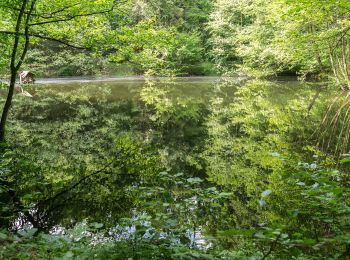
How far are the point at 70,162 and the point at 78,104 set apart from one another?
10.9 m

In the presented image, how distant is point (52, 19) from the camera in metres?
8.88

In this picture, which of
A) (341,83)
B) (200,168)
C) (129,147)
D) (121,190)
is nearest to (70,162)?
(129,147)

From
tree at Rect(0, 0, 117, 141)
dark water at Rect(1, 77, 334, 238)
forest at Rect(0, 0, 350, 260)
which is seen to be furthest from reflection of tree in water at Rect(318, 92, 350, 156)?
tree at Rect(0, 0, 117, 141)

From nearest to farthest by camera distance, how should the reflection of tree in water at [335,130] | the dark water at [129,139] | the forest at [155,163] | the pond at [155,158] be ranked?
the forest at [155,163], the pond at [155,158], the dark water at [129,139], the reflection of tree in water at [335,130]

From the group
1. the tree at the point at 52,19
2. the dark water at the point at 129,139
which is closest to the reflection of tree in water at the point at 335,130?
the dark water at the point at 129,139

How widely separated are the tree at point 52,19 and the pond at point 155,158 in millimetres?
2879

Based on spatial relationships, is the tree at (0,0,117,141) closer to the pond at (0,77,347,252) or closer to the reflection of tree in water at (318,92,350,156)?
the pond at (0,77,347,252)

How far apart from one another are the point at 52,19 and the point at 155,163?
15.5ft

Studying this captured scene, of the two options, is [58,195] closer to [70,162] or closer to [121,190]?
[121,190]

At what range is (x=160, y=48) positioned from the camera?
31.5 feet

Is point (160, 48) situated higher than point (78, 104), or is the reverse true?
point (160, 48)

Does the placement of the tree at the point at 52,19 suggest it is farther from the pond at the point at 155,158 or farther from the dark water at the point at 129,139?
the pond at the point at 155,158

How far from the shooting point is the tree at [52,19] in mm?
7820

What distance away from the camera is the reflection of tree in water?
1014 cm
